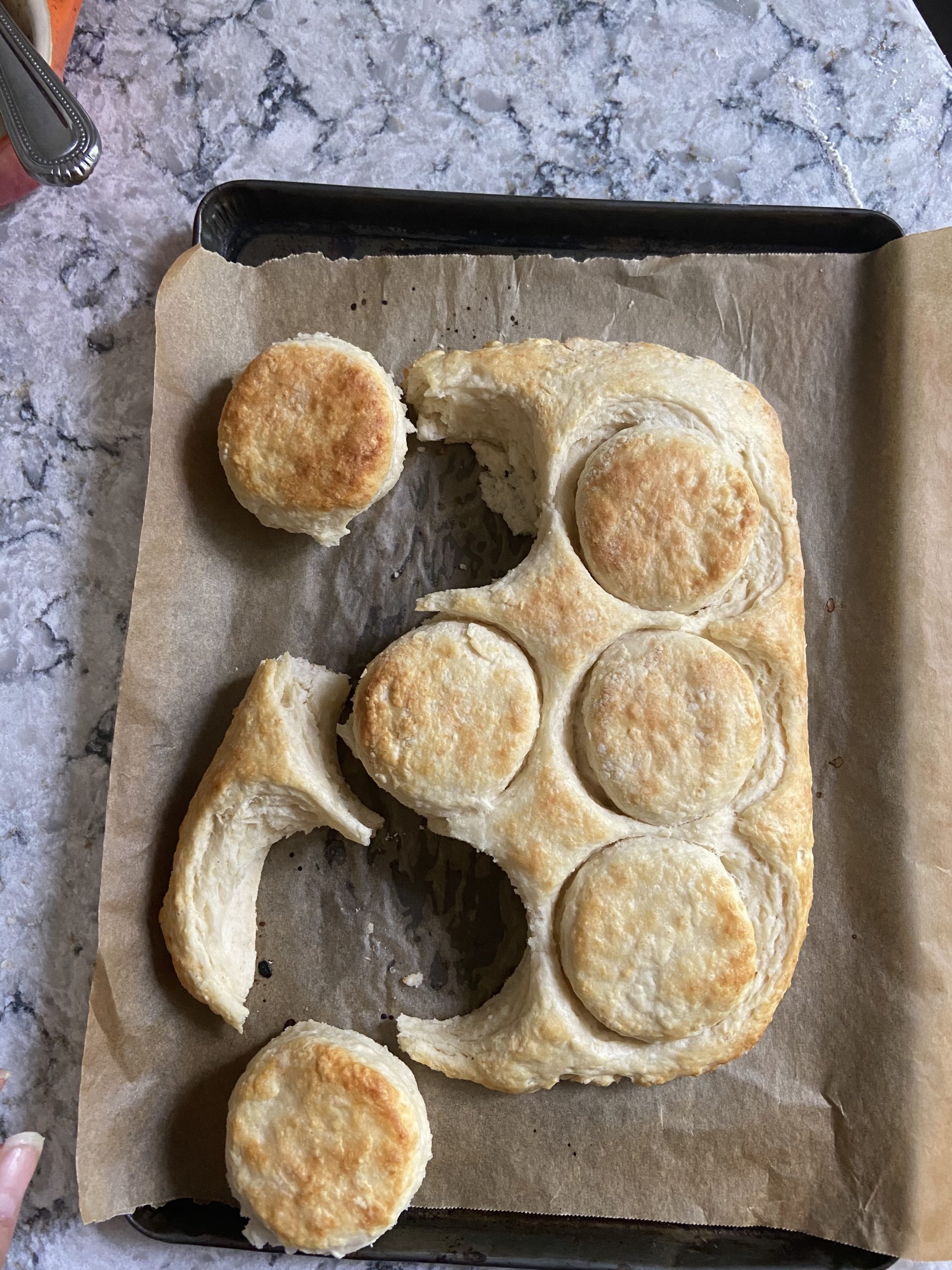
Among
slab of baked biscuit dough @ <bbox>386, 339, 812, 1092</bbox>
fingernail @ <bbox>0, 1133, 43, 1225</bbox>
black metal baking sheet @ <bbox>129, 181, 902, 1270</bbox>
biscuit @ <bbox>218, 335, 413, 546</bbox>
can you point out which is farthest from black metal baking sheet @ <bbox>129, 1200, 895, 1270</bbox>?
biscuit @ <bbox>218, 335, 413, 546</bbox>

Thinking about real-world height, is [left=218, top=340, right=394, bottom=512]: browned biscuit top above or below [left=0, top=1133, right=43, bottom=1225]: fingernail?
above

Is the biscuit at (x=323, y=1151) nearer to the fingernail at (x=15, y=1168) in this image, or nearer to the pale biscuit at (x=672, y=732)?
the fingernail at (x=15, y=1168)

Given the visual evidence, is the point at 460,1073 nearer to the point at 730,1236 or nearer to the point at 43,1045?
the point at 730,1236

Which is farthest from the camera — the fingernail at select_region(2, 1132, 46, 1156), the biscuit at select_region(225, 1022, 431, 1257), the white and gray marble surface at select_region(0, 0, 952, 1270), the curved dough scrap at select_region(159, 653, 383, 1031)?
the white and gray marble surface at select_region(0, 0, 952, 1270)

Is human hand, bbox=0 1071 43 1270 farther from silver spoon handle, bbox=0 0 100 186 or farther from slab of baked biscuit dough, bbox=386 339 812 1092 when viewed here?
silver spoon handle, bbox=0 0 100 186

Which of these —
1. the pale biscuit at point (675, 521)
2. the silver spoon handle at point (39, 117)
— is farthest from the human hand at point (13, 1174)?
the silver spoon handle at point (39, 117)

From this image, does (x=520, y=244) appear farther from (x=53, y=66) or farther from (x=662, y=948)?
(x=662, y=948)

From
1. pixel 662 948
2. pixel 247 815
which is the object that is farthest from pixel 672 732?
pixel 247 815
